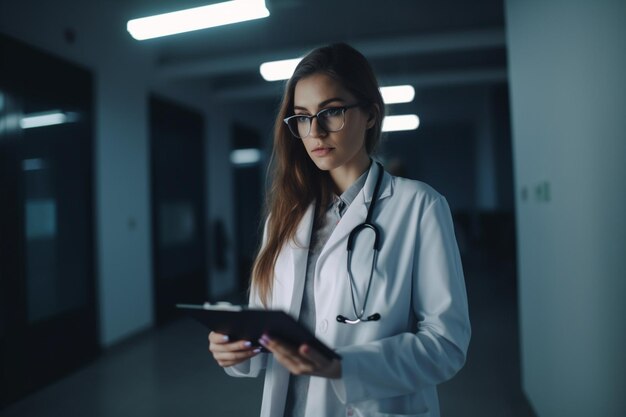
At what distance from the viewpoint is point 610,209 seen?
143cm

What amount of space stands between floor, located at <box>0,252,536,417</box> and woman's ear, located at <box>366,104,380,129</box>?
2.13 m

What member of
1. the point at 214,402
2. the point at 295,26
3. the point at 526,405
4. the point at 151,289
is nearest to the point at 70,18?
the point at 295,26

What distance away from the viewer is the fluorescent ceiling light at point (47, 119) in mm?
3023

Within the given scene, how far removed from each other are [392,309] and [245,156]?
21.3 ft

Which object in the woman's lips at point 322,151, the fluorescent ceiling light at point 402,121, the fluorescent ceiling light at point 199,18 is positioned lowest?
the woman's lips at point 322,151

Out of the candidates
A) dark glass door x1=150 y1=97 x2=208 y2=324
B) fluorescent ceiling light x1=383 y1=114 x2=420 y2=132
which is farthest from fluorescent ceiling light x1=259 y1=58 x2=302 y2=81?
fluorescent ceiling light x1=383 y1=114 x2=420 y2=132

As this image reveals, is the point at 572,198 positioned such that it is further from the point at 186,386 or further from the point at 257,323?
the point at 186,386

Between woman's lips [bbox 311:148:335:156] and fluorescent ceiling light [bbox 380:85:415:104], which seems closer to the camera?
woman's lips [bbox 311:148:335:156]

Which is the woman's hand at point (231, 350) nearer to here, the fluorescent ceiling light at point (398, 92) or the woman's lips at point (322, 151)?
the woman's lips at point (322, 151)

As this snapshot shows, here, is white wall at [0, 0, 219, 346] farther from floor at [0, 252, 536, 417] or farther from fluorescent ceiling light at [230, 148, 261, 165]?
fluorescent ceiling light at [230, 148, 261, 165]

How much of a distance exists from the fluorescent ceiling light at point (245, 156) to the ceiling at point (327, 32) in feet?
5.51

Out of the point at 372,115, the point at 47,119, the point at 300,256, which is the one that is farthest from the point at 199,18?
the point at 300,256

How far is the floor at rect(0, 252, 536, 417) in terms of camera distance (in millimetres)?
2670

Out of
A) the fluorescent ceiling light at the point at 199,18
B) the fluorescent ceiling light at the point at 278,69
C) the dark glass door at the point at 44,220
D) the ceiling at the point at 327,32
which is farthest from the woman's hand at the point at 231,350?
the ceiling at the point at 327,32
